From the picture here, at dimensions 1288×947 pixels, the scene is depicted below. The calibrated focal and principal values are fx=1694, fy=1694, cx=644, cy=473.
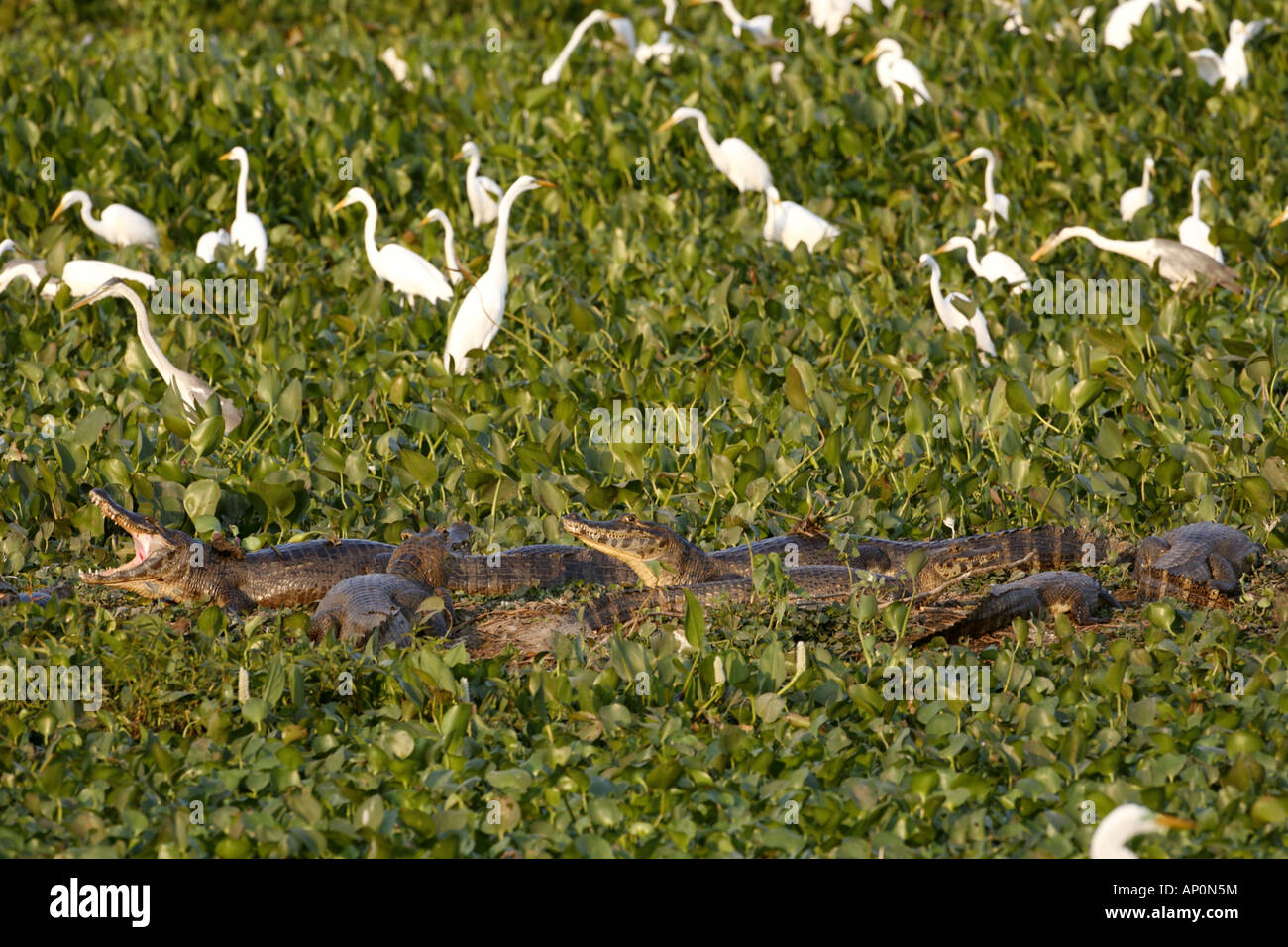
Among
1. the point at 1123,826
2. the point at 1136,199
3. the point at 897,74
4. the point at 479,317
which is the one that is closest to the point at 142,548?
the point at 479,317

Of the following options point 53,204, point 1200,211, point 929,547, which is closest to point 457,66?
point 53,204

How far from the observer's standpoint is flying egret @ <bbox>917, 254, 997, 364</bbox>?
26.1ft

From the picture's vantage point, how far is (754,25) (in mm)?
12234

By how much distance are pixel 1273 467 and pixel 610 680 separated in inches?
110

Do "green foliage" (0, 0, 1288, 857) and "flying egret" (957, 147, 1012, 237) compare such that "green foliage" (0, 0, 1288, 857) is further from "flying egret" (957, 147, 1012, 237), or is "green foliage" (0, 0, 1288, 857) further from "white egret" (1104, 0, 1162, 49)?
"white egret" (1104, 0, 1162, 49)

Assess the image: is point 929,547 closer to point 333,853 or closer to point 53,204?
point 333,853

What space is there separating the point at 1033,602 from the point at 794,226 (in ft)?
14.4

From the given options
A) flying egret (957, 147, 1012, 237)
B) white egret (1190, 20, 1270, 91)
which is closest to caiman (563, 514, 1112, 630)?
flying egret (957, 147, 1012, 237)

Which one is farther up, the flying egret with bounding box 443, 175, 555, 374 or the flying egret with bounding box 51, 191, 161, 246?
the flying egret with bounding box 51, 191, 161, 246

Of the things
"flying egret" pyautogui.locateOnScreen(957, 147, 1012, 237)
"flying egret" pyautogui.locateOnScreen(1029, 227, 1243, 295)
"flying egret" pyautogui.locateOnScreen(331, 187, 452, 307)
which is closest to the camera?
"flying egret" pyautogui.locateOnScreen(331, 187, 452, 307)

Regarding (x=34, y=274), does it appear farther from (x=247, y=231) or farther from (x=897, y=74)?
(x=897, y=74)

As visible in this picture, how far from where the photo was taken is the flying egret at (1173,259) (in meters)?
8.72

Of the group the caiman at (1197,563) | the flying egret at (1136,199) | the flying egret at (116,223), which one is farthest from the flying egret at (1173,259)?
the flying egret at (116,223)

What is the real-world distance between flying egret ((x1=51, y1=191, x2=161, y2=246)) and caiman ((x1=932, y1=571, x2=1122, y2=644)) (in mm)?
5868
